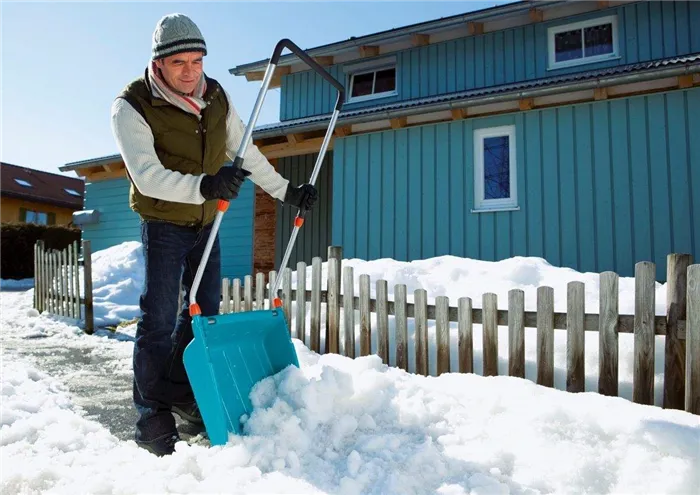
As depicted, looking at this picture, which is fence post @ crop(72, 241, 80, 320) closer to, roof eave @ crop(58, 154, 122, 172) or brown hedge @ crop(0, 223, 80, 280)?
roof eave @ crop(58, 154, 122, 172)

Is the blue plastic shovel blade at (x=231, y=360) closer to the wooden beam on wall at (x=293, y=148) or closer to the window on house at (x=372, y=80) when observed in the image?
the wooden beam on wall at (x=293, y=148)

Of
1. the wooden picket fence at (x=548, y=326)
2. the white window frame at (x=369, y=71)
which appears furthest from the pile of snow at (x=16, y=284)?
the wooden picket fence at (x=548, y=326)

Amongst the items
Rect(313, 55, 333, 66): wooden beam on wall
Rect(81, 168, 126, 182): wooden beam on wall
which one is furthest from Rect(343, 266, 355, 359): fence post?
Rect(81, 168, 126, 182): wooden beam on wall

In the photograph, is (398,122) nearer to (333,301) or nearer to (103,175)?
(333,301)

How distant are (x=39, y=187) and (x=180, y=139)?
2949 cm

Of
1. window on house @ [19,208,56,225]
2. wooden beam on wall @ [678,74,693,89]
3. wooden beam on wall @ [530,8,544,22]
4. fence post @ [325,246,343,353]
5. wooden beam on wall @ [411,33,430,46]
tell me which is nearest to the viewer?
fence post @ [325,246,343,353]

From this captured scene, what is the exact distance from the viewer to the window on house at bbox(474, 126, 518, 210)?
729 centimetres

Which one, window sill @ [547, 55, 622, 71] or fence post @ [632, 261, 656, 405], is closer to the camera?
fence post @ [632, 261, 656, 405]

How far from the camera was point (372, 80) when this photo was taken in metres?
A: 10.3

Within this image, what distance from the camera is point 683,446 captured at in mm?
2051

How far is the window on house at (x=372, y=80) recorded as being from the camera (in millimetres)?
10094

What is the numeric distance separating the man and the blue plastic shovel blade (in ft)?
1.19

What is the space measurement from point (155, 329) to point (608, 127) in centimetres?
622

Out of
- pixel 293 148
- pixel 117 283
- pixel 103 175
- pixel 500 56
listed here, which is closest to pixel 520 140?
pixel 500 56
